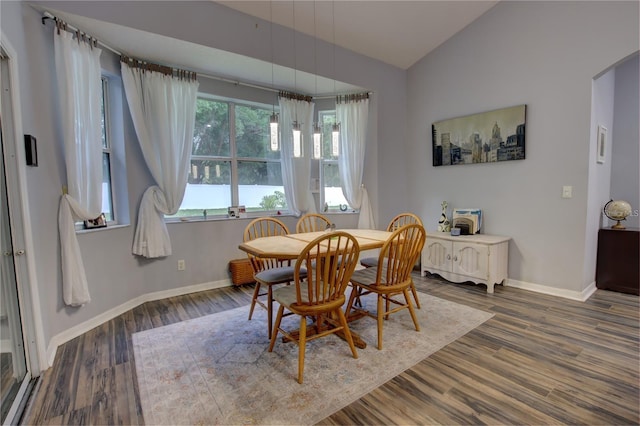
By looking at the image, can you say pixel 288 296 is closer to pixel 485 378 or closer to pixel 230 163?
pixel 485 378

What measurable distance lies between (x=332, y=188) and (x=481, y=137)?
6.78 feet

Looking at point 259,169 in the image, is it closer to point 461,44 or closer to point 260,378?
point 260,378

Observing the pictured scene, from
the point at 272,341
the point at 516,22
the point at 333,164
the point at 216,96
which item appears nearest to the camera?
the point at 272,341

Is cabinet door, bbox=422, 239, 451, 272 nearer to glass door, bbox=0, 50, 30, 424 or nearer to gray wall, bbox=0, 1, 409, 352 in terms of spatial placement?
gray wall, bbox=0, 1, 409, 352

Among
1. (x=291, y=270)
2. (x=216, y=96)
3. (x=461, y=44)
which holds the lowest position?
(x=291, y=270)

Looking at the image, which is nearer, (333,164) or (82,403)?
(82,403)

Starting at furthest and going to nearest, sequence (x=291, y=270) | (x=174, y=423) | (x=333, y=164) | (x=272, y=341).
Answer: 1. (x=333, y=164)
2. (x=291, y=270)
3. (x=272, y=341)
4. (x=174, y=423)

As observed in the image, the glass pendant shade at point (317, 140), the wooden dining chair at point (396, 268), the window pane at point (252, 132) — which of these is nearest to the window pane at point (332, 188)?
the window pane at point (252, 132)

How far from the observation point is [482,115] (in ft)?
12.3

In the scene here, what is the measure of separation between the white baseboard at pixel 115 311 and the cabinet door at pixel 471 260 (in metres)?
2.79

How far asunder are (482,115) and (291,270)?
9.86ft

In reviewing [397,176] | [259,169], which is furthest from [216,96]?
[397,176]

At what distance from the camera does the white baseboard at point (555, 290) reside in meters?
3.20

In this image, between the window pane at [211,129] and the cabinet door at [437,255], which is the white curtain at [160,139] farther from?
the cabinet door at [437,255]
